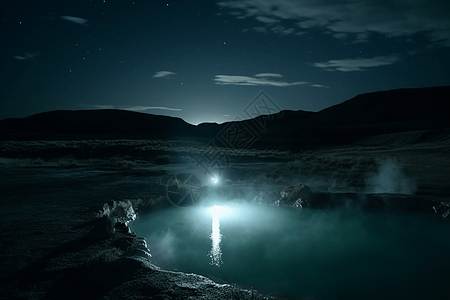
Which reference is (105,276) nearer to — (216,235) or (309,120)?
(216,235)

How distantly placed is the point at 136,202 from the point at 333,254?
17.4ft

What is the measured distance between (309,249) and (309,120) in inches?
3717

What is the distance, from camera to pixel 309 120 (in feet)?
318

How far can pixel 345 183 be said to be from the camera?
11891 mm

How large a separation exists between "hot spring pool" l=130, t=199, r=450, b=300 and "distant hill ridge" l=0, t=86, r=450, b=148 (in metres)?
64.3

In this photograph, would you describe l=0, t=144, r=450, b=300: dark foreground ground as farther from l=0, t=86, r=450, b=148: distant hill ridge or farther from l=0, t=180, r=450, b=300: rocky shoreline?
l=0, t=86, r=450, b=148: distant hill ridge

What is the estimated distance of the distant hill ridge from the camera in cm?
7684

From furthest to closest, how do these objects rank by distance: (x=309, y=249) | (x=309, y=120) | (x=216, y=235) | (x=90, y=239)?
(x=309, y=120) → (x=216, y=235) → (x=309, y=249) → (x=90, y=239)

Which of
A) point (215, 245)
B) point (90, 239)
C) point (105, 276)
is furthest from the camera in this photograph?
point (215, 245)

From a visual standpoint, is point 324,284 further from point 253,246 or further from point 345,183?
point 345,183

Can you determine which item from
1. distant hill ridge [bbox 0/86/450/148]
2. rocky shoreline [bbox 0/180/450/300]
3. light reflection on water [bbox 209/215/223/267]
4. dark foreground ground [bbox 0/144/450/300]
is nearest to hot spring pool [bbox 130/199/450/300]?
light reflection on water [bbox 209/215/223/267]

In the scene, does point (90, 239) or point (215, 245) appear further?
point (215, 245)

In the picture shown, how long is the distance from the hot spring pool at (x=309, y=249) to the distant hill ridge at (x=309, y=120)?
64276mm

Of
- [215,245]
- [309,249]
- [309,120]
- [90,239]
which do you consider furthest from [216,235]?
[309,120]
